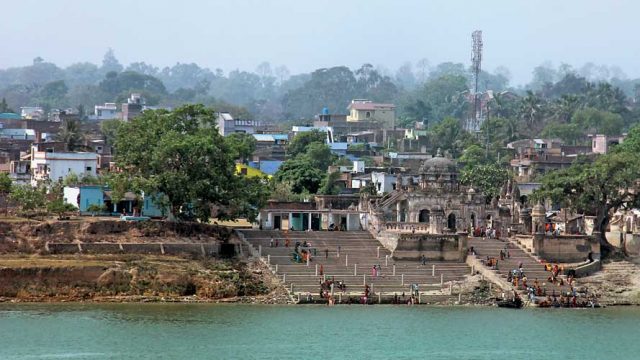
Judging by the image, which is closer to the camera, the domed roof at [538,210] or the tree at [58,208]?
the tree at [58,208]

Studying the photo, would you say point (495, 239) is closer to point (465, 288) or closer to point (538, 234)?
point (538, 234)

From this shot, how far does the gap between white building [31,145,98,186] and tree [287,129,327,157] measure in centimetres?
2890

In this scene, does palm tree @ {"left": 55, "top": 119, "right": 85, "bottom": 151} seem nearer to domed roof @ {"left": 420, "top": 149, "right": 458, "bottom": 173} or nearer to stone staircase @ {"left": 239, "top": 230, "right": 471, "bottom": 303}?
domed roof @ {"left": 420, "top": 149, "right": 458, "bottom": 173}

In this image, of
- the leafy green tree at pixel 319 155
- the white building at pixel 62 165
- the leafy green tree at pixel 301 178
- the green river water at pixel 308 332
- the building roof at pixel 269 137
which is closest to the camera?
the green river water at pixel 308 332

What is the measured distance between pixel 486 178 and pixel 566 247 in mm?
23212

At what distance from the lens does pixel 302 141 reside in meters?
129

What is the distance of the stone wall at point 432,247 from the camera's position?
80.0 metres

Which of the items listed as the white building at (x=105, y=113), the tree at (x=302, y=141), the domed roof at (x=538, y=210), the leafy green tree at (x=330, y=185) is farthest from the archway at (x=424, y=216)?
the white building at (x=105, y=113)

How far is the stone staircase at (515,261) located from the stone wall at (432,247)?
1.04 meters

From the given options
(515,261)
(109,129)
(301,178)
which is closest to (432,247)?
(515,261)

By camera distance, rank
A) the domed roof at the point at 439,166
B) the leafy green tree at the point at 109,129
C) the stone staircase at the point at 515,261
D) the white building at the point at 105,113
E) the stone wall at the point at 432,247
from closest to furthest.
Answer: the stone staircase at the point at 515,261 < the stone wall at the point at 432,247 < the domed roof at the point at 439,166 < the leafy green tree at the point at 109,129 < the white building at the point at 105,113

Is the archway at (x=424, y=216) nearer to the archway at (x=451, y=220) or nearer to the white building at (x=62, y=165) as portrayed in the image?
the archway at (x=451, y=220)

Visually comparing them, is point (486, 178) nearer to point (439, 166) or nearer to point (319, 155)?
point (439, 166)

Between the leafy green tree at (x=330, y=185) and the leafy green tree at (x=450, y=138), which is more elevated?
the leafy green tree at (x=450, y=138)
